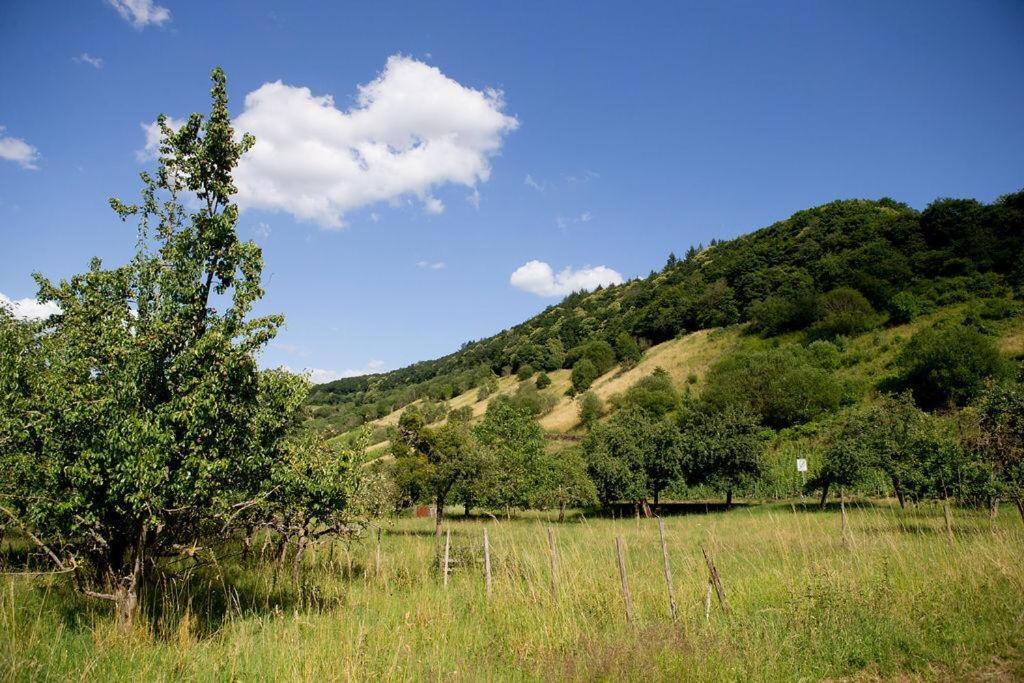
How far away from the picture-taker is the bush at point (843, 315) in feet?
218

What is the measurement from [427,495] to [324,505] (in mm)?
21404

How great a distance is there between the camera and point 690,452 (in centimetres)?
3975

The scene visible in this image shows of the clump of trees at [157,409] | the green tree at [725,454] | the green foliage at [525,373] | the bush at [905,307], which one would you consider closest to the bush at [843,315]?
the bush at [905,307]

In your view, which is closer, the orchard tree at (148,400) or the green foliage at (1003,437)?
the orchard tree at (148,400)

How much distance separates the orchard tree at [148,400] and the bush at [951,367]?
51434mm

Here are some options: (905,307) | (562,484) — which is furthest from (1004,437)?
(905,307)

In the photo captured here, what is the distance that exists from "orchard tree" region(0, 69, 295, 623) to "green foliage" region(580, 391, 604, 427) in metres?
64.4

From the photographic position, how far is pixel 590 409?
7156 cm

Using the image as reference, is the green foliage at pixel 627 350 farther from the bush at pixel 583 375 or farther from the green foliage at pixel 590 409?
the green foliage at pixel 590 409

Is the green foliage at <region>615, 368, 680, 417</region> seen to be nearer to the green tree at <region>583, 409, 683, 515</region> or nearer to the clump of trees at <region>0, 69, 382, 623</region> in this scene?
the green tree at <region>583, 409, 683, 515</region>

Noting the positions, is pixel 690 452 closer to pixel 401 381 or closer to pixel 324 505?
pixel 324 505

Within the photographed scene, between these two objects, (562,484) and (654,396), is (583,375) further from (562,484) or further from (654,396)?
(562,484)

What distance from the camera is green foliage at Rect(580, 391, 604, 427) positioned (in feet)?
233

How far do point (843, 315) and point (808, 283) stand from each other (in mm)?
16995
